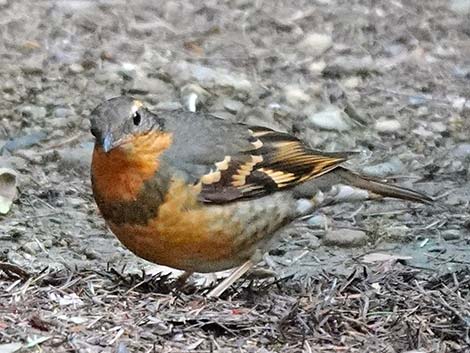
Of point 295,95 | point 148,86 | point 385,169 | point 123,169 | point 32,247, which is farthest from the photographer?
point 295,95

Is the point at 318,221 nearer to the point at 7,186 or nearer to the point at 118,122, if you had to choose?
the point at 7,186

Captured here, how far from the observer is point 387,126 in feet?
26.8

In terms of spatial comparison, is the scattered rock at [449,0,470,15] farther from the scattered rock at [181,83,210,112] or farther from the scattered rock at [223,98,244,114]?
the scattered rock at [181,83,210,112]

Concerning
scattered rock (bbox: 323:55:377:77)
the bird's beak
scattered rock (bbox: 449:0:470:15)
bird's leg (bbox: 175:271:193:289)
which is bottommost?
scattered rock (bbox: 449:0:470:15)

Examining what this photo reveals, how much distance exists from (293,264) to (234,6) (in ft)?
13.8

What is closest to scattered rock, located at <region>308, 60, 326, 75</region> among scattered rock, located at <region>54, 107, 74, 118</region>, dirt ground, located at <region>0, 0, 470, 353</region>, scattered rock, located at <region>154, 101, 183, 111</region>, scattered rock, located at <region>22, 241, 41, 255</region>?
dirt ground, located at <region>0, 0, 470, 353</region>

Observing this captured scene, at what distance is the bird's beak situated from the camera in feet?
15.6

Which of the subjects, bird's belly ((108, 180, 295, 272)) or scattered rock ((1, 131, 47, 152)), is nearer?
bird's belly ((108, 180, 295, 272))

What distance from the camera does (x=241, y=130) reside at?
5484mm

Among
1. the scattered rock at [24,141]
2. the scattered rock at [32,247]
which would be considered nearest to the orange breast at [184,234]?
the scattered rock at [32,247]

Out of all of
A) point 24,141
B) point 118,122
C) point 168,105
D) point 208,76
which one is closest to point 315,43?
point 208,76

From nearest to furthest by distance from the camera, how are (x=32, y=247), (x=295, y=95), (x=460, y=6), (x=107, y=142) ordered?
(x=107, y=142) < (x=32, y=247) < (x=295, y=95) < (x=460, y=6)

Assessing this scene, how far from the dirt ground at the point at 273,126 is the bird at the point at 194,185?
0.20 metres

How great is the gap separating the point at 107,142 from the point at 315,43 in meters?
4.94
